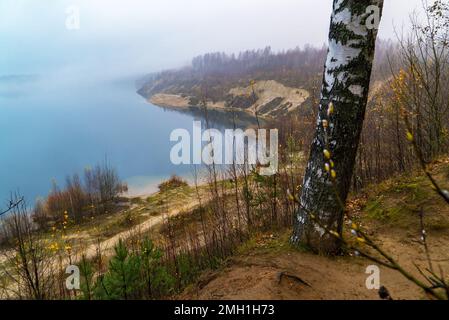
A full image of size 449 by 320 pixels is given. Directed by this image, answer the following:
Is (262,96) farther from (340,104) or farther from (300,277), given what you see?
(300,277)

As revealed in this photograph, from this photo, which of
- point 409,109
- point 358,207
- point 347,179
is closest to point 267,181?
point 358,207

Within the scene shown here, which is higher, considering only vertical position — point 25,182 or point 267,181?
point 267,181

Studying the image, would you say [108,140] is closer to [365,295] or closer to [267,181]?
[267,181]

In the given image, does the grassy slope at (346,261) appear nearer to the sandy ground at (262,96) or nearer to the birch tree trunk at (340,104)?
the birch tree trunk at (340,104)

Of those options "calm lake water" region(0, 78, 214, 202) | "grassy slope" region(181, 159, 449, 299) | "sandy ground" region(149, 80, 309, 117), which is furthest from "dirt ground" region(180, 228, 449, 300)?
"sandy ground" region(149, 80, 309, 117)
